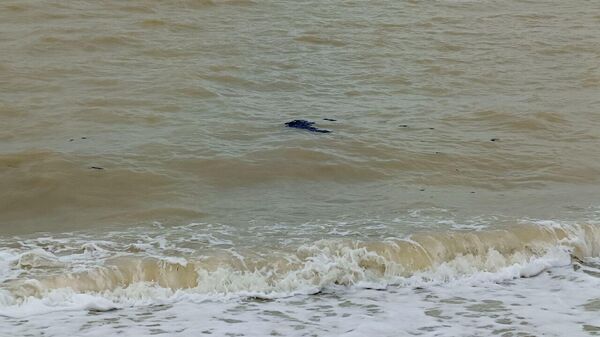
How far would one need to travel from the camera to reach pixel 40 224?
751 centimetres

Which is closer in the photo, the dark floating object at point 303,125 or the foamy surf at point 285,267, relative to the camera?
the foamy surf at point 285,267

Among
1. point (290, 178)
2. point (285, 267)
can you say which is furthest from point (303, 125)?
point (285, 267)

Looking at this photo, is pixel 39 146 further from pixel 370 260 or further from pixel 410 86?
pixel 410 86

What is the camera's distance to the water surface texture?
6.34m

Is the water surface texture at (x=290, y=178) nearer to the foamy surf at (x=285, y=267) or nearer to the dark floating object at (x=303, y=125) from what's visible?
the foamy surf at (x=285, y=267)

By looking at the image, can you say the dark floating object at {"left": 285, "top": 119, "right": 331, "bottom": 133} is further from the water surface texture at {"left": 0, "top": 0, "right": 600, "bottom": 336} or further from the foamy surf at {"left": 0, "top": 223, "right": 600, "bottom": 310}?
the foamy surf at {"left": 0, "top": 223, "right": 600, "bottom": 310}

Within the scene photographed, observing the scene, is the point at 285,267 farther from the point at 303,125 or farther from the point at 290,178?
the point at 303,125

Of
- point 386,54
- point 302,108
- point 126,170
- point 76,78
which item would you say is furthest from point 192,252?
point 386,54

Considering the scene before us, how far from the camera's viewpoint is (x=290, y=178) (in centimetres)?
879

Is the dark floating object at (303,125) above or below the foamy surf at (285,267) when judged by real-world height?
above

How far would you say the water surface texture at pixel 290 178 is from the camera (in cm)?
634

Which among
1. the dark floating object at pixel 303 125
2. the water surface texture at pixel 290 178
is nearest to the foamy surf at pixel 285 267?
the water surface texture at pixel 290 178

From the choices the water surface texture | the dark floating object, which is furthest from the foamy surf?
the dark floating object

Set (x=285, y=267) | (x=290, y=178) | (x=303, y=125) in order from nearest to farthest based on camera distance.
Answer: (x=285, y=267) → (x=290, y=178) → (x=303, y=125)
